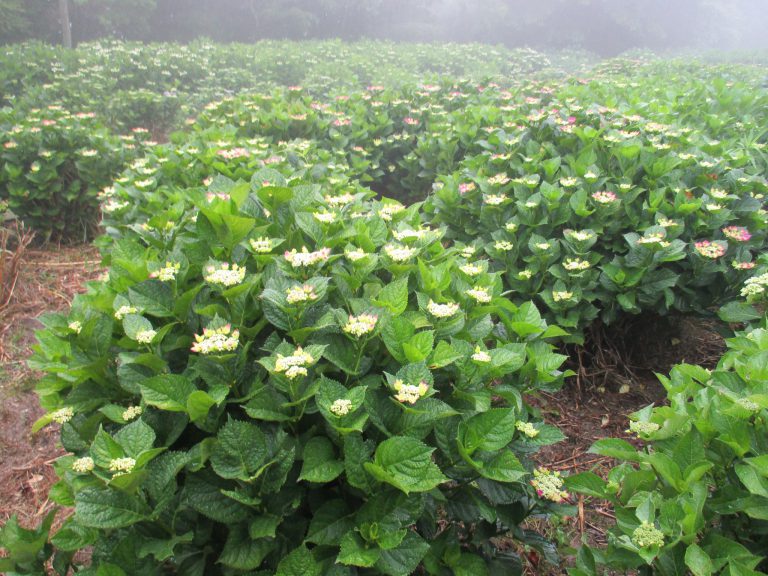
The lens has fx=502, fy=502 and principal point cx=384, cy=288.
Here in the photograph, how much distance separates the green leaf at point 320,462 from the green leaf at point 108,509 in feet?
1.27

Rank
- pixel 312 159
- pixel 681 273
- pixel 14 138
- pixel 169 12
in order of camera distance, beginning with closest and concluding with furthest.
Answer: pixel 681 273 → pixel 312 159 → pixel 14 138 → pixel 169 12

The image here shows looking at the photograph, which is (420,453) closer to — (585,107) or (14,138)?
(585,107)

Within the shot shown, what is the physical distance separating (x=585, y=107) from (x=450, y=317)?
3.51m

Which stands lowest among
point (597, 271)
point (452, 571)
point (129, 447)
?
point (452, 571)

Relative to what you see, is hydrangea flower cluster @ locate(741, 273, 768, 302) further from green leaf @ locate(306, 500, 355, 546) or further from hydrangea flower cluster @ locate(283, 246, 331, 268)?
green leaf @ locate(306, 500, 355, 546)

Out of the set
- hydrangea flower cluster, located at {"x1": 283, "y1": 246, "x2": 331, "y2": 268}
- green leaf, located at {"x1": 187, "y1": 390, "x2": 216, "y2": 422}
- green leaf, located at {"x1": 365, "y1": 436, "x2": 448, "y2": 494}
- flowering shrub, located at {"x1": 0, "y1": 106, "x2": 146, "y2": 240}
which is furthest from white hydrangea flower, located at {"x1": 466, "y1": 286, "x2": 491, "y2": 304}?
flowering shrub, located at {"x1": 0, "y1": 106, "x2": 146, "y2": 240}

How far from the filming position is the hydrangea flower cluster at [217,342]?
1.24 m

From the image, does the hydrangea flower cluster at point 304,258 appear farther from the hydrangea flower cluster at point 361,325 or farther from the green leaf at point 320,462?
the green leaf at point 320,462

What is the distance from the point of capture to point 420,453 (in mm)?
1181

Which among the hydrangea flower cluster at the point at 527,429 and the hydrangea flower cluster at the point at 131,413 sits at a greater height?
the hydrangea flower cluster at the point at 131,413

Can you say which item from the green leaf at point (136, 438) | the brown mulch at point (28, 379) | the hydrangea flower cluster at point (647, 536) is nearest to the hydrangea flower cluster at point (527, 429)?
the hydrangea flower cluster at point (647, 536)

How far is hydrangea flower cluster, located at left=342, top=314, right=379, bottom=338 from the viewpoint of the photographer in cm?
133

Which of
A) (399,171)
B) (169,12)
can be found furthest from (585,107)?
(169,12)

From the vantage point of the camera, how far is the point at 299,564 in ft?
3.79
